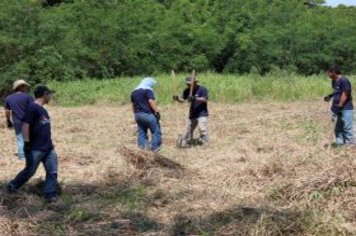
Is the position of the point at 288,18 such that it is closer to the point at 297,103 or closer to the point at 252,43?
the point at 252,43

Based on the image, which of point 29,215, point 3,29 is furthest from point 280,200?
point 3,29

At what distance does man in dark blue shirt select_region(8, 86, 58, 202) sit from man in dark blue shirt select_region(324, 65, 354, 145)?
5.80 meters

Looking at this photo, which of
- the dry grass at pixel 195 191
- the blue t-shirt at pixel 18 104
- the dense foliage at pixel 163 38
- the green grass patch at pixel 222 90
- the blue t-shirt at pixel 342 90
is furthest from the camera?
the dense foliage at pixel 163 38

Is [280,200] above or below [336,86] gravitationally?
below

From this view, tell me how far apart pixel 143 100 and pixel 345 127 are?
382cm

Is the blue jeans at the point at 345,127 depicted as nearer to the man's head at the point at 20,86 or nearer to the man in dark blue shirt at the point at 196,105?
the man in dark blue shirt at the point at 196,105

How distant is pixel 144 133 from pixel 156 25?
2227 cm

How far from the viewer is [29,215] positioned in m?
7.16

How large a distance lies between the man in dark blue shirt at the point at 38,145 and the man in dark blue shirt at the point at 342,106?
229 inches

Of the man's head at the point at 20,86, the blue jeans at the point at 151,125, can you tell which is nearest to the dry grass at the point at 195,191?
the blue jeans at the point at 151,125

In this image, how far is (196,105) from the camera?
12.8m

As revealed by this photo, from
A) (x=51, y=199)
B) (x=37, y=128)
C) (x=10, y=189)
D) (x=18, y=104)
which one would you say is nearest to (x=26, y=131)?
(x=37, y=128)

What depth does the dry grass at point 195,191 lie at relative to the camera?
656 cm

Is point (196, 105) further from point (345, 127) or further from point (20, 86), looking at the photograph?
point (20, 86)
